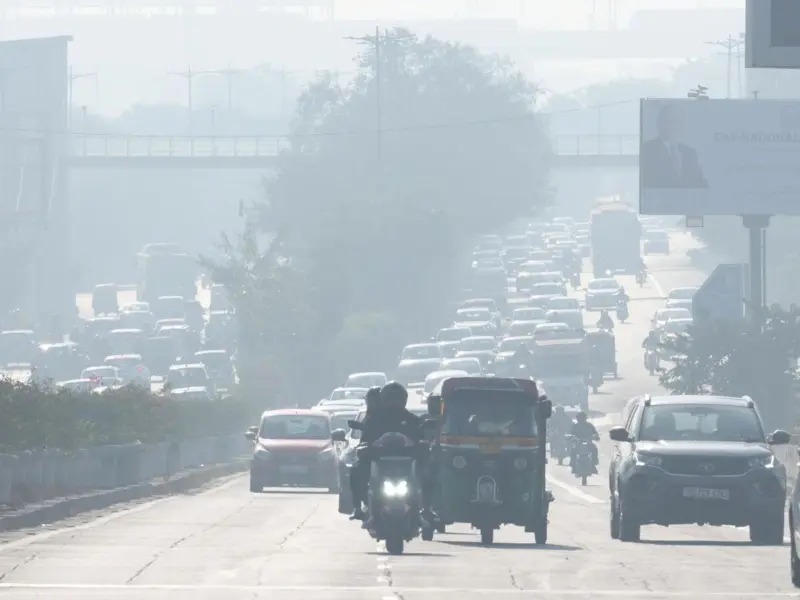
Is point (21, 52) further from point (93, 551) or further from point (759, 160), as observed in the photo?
point (93, 551)

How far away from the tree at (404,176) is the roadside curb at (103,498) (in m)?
53.2

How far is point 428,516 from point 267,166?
426ft

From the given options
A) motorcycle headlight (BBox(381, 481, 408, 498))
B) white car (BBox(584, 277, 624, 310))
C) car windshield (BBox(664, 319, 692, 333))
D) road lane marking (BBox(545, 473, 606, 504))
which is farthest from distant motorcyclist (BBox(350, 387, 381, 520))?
white car (BBox(584, 277, 624, 310))

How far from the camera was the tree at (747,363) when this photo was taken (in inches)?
2344

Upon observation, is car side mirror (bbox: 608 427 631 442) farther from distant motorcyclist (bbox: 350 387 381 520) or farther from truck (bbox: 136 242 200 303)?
truck (bbox: 136 242 200 303)

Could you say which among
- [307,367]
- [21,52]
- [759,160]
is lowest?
[307,367]

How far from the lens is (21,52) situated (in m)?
116

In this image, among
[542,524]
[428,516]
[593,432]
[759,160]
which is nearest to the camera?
[428,516]

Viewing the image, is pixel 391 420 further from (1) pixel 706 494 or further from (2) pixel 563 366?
(2) pixel 563 366

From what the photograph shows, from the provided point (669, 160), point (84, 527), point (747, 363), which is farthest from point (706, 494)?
point (669, 160)

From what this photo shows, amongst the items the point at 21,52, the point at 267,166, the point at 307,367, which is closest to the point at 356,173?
the point at 267,166

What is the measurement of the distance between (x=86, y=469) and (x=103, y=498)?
1464 millimetres

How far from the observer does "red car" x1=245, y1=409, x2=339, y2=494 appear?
127ft

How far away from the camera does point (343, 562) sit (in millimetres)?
19141
